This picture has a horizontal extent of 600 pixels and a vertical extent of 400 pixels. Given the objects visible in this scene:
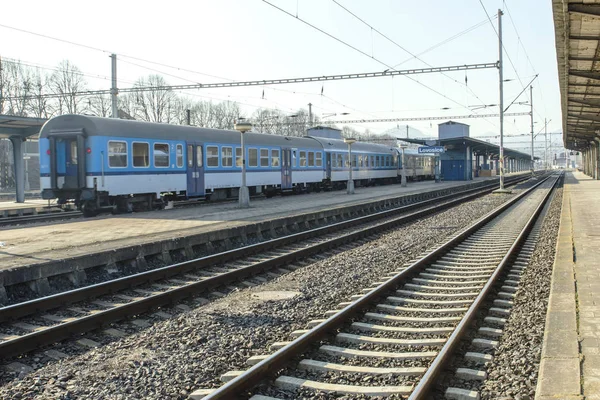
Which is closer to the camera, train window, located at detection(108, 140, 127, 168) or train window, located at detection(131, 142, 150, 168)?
train window, located at detection(108, 140, 127, 168)

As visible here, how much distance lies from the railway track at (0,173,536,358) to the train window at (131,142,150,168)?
26.6ft

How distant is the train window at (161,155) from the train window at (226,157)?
138 inches

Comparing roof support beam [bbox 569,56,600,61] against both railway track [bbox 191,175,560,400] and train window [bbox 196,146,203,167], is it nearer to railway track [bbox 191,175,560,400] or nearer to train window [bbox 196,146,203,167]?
railway track [bbox 191,175,560,400]

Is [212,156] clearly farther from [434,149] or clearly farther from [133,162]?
[434,149]

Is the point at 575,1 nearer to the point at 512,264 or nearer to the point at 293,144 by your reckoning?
the point at 512,264

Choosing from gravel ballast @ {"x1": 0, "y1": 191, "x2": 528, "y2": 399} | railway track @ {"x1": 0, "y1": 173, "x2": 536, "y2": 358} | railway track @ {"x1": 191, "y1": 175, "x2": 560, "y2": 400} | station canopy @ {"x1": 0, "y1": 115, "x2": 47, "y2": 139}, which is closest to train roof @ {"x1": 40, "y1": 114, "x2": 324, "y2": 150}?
station canopy @ {"x1": 0, "y1": 115, "x2": 47, "y2": 139}

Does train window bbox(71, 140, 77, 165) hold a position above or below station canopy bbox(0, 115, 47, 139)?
below

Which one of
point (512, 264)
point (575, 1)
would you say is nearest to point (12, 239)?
point (512, 264)

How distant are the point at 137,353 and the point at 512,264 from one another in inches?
286

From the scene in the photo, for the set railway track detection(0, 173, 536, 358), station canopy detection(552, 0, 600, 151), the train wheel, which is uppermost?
station canopy detection(552, 0, 600, 151)

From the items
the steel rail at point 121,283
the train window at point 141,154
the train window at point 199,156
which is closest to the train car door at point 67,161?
the train window at point 141,154

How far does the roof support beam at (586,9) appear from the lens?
11.1 m

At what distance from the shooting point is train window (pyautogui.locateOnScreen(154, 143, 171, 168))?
19.8m

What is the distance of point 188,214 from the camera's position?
1816cm
